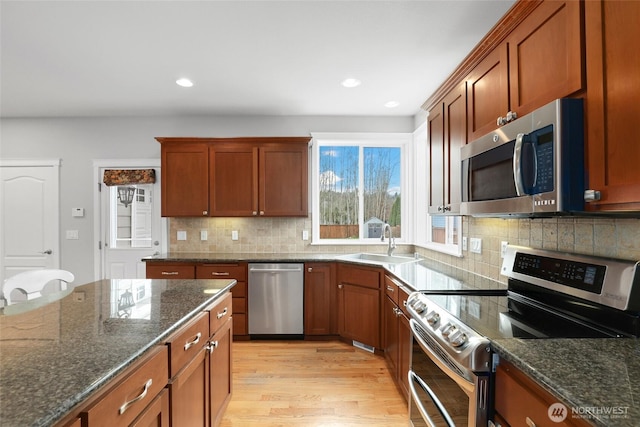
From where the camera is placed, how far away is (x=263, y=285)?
3.35 m

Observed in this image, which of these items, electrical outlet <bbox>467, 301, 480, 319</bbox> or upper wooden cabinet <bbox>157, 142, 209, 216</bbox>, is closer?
electrical outlet <bbox>467, 301, 480, 319</bbox>

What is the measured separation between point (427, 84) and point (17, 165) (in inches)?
197

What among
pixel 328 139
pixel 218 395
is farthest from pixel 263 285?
pixel 328 139

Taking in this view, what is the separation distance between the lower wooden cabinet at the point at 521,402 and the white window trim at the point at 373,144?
9.48ft

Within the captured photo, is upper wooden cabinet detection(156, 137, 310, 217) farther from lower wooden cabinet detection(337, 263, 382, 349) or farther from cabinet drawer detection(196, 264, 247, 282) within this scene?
lower wooden cabinet detection(337, 263, 382, 349)

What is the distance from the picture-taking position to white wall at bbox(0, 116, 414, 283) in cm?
398

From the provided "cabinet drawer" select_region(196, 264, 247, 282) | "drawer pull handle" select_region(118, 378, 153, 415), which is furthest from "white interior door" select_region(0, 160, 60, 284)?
"drawer pull handle" select_region(118, 378, 153, 415)

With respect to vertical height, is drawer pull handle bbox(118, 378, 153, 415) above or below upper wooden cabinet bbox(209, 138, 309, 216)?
below

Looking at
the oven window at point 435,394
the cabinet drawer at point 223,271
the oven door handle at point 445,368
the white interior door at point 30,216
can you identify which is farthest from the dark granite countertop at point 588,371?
the white interior door at point 30,216

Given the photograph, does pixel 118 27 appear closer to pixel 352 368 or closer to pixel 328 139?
pixel 328 139

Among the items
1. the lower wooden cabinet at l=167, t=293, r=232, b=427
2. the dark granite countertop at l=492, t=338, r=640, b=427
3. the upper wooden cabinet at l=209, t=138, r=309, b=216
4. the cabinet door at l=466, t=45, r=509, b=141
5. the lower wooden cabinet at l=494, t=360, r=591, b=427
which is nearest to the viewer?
the dark granite countertop at l=492, t=338, r=640, b=427

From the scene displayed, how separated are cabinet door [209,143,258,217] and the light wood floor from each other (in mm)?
1527

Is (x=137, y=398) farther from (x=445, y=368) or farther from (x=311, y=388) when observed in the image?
(x=311, y=388)

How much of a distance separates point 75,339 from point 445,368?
1.37 metres
